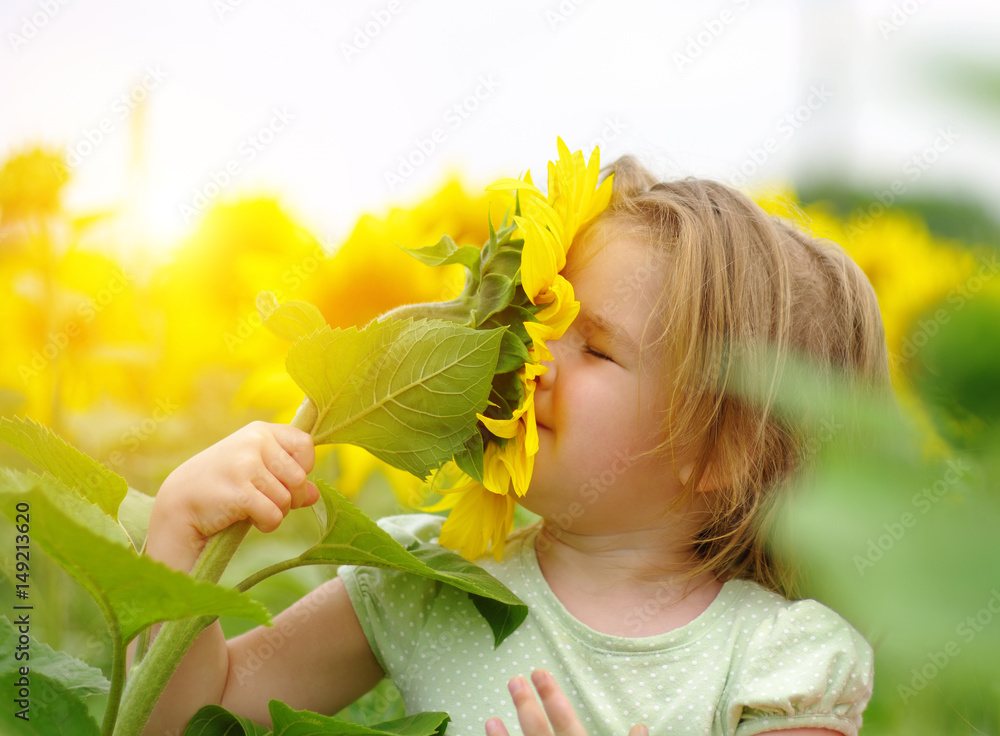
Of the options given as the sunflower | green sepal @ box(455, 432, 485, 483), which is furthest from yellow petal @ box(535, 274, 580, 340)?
green sepal @ box(455, 432, 485, 483)

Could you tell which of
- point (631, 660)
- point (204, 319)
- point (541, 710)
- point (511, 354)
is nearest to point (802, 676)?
point (631, 660)

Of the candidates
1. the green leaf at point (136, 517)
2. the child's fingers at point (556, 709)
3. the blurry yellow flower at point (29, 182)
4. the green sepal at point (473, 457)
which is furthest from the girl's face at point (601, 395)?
the blurry yellow flower at point (29, 182)

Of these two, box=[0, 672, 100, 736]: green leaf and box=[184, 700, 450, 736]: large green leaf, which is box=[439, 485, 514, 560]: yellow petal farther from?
box=[0, 672, 100, 736]: green leaf

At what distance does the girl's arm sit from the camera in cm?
61

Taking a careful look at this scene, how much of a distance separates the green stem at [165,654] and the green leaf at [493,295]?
0.79 feet

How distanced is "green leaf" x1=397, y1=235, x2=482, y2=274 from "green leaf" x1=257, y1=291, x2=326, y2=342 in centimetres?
11

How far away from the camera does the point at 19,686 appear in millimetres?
541

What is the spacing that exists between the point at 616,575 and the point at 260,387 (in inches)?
17.5

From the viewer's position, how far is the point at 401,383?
2.01 feet

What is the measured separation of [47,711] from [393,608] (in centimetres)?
36

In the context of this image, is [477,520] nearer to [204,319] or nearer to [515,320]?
[515,320]

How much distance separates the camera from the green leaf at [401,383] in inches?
23.5

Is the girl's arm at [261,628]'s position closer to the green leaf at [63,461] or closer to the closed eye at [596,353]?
the green leaf at [63,461]

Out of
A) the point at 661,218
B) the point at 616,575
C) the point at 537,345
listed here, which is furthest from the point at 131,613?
the point at 661,218
